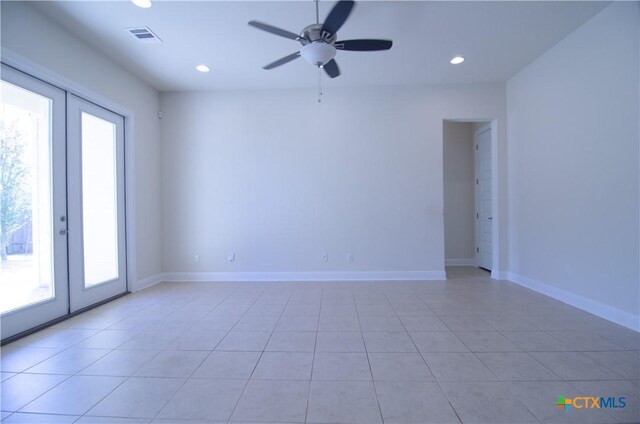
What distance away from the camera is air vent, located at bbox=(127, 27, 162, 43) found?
2.88 m

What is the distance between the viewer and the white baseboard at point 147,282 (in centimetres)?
392

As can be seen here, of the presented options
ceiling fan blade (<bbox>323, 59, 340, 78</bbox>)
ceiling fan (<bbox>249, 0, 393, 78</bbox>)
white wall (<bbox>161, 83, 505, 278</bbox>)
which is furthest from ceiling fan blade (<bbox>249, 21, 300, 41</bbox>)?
white wall (<bbox>161, 83, 505, 278</bbox>)

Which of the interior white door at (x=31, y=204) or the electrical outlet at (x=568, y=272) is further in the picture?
the electrical outlet at (x=568, y=272)

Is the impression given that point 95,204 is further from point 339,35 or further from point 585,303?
point 585,303

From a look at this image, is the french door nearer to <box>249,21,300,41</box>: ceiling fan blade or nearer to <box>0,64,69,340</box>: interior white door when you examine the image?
Result: <box>0,64,69,340</box>: interior white door

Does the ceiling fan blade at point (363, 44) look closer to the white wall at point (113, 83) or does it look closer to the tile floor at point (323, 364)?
the tile floor at point (323, 364)

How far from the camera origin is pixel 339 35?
2.99 meters

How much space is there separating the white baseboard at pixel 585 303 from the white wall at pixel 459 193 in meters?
1.39

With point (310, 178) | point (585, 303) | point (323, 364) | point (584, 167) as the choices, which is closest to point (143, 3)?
point (310, 178)

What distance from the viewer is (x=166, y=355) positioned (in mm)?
2156

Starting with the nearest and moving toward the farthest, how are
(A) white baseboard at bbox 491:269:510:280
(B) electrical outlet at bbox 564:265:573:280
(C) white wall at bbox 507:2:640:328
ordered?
(C) white wall at bbox 507:2:640:328
(B) electrical outlet at bbox 564:265:573:280
(A) white baseboard at bbox 491:269:510:280

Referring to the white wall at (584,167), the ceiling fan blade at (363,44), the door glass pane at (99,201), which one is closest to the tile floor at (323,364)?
the white wall at (584,167)

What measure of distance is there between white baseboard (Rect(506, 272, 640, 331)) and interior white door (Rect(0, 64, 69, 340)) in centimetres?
569

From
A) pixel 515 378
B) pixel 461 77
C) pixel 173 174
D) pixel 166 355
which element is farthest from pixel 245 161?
pixel 515 378
